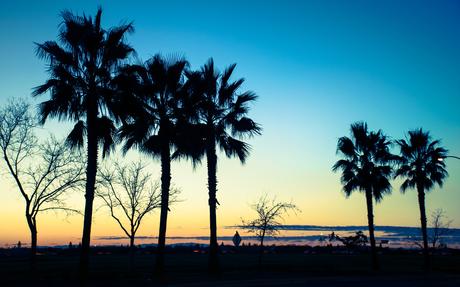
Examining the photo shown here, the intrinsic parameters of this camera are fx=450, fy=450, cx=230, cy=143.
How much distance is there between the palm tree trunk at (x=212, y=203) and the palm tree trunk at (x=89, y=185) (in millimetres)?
8510

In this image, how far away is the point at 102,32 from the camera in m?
23.2

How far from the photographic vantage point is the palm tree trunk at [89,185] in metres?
21.5

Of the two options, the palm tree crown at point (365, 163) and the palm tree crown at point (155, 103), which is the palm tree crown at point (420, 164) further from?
the palm tree crown at point (155, 103)

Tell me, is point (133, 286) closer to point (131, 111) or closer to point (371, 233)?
point (131, 111)

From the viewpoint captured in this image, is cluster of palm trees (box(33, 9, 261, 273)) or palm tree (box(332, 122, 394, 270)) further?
palm tree (box(332, 122, 394, 270))

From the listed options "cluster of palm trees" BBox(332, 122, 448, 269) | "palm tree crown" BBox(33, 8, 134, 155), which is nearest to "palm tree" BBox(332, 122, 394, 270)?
"cluster of palm trees" BBox(332, 122, 448, 269)

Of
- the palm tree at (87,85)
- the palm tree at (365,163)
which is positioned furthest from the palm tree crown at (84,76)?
the palm tree at (365,163)

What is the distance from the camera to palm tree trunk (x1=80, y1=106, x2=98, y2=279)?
70.5 feet

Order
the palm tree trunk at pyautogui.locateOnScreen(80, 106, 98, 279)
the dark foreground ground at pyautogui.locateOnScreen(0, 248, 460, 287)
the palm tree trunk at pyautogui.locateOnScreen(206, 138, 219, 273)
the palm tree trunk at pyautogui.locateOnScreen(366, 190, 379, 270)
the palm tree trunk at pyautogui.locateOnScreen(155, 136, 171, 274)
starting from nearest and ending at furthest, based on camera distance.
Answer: the palm tree trunk at pyautogui.locateOnScreen(80, 106, 98, 279), the dark foreground ground at pyautogui.locateOnScreen(0, 248, 460, 287), the palm tree trunk at pyautogui.locateOnScreen(155, 136, 171, 274), the palm tree trunk at pyautogui.locateOnScreen(206, 138, 219, 273), the palm tree trunk at pyautogui.locateOnScreen(366, 190, 379, 270)

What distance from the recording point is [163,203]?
25.4 m

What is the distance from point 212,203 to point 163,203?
14.4 feet

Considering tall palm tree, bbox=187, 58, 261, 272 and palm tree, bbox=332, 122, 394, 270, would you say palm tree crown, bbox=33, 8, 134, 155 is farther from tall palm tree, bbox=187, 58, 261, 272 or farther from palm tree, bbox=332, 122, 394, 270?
palm tree, bbox=332, 122, 394, 270

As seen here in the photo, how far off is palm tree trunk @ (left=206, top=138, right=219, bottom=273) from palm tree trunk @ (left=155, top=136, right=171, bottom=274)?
3752 mm

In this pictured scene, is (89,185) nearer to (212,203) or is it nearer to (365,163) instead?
(212,203)
